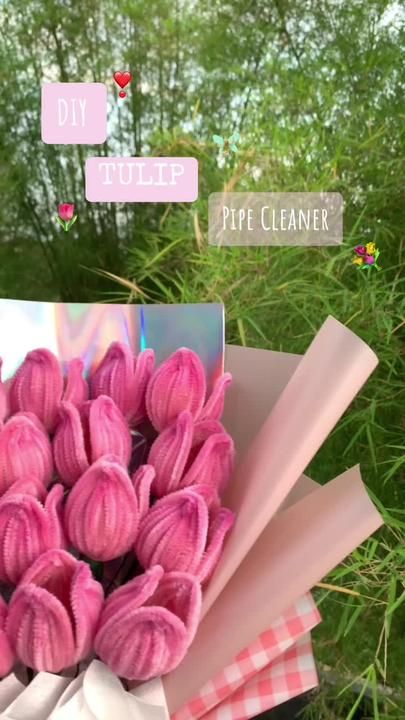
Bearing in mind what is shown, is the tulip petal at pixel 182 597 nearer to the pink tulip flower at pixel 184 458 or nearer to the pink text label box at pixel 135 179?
the pink tulip flower at pixel 184 458

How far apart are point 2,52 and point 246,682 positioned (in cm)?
72

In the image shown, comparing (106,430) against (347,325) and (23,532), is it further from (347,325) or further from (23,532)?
(347,325)

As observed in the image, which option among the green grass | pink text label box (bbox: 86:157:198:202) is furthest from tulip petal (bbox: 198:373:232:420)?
the green grass

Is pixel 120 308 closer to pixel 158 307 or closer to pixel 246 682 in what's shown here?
pixel 158 307

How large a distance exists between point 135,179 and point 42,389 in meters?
0.32

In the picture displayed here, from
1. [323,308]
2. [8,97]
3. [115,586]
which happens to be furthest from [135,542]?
[8,97]

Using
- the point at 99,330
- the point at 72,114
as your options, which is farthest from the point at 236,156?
the point at 99,330

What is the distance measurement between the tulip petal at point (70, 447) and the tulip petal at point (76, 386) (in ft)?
0.05

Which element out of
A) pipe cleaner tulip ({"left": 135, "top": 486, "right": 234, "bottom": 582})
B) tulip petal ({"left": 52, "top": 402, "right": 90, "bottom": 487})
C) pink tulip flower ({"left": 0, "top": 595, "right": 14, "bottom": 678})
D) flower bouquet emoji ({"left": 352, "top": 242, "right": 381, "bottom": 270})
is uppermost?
tulip petal ({"left": 52, "top": 402, "right": 90, "bottom": 487})

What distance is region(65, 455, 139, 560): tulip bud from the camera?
0.74ft

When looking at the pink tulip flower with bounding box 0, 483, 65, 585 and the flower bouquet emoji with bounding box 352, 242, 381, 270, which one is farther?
the flower bouquet emoji with bounding box 352, 242, 381, 270

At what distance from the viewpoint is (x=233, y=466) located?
27 cm

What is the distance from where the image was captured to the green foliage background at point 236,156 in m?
0.76

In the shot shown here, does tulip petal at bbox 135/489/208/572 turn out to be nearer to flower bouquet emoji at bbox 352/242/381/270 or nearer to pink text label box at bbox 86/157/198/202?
pink text label box at bbox 86/157/198/202
